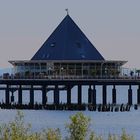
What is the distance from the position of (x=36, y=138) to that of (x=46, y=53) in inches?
4143

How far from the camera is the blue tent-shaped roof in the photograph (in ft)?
472

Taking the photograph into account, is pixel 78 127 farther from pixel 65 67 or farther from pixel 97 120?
pixel 65 67

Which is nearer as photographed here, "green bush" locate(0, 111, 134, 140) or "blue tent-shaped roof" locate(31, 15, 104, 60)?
"green bush" locate(0, 111, 134, 140)

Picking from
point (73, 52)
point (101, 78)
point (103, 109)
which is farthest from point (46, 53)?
point (103, 109)

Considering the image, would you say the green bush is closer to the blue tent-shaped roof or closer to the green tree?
the green tree

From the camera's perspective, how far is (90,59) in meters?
144

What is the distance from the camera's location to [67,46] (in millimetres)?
144375

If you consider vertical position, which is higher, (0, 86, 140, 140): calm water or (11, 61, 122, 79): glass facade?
(11, 61, 122, 79): glass facade

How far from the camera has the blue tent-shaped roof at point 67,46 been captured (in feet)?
472

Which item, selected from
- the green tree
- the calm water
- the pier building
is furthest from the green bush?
the pier building

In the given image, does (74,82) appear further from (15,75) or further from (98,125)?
(98,125)

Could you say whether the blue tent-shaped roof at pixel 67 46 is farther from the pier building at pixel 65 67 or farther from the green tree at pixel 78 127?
the green tree at pixel 78 127

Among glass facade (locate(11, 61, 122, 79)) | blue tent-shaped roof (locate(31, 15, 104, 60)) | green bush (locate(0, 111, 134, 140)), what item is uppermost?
blue tent-shaped roof (locate(31, 15, 104, 60))

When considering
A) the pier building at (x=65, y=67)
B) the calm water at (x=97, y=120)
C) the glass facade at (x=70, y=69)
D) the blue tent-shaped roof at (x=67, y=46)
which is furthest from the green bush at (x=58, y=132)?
the blue tent-shaped roof at (x=67, y=46)
